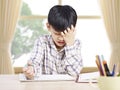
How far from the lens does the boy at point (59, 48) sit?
2256mm

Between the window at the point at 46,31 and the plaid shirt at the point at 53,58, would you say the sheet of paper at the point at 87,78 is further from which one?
the window at the point at 46,31

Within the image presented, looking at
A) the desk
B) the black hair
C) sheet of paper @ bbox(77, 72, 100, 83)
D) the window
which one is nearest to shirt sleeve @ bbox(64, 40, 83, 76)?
the black hair

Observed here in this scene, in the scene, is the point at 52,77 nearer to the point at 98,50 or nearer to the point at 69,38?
the point at 69,38

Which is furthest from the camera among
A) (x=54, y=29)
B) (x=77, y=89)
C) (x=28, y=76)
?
(x=54, y=29)

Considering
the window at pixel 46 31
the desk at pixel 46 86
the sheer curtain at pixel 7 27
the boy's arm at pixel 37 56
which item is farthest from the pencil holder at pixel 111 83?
the window at pixel 46 31

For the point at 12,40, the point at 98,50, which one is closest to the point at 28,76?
the point at 12,40

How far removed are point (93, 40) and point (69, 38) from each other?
7.54ft

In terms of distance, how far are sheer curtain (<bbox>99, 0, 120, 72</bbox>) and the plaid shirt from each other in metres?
2.07

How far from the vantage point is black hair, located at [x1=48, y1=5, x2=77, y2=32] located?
226 centimetres

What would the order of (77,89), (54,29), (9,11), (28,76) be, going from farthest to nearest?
(9,11), (54,29), (28,76), (77,89)

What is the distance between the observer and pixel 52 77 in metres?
1.93

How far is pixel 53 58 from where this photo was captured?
2.35 m

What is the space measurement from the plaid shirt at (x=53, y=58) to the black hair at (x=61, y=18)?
0.16 metres

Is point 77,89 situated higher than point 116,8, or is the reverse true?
point 116,8
